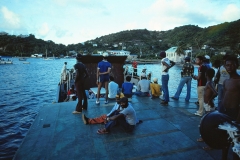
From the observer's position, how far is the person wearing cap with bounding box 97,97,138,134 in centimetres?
513

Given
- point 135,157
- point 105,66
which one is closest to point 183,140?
point 135,157

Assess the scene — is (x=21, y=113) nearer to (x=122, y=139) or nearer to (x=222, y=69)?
(x=122, y=139)

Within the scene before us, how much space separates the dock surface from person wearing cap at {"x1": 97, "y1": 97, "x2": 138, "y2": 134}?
0.16 meters

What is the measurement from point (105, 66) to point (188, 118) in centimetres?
363

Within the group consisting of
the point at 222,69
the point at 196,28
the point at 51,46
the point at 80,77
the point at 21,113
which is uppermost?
the point at 196,28

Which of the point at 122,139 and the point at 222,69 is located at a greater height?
the point at 222,69

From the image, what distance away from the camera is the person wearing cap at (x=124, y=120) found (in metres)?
5.13

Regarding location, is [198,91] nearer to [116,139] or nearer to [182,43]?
[116,139]

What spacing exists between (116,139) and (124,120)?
63 centimetres

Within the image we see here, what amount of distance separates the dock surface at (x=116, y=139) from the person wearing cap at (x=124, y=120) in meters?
0.16

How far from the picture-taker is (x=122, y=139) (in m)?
4.79

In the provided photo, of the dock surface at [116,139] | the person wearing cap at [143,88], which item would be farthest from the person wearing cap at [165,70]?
the person wearing cap at [143,88]

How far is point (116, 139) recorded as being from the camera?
4785mm

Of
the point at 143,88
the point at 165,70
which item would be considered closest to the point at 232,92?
the point at 165,70
